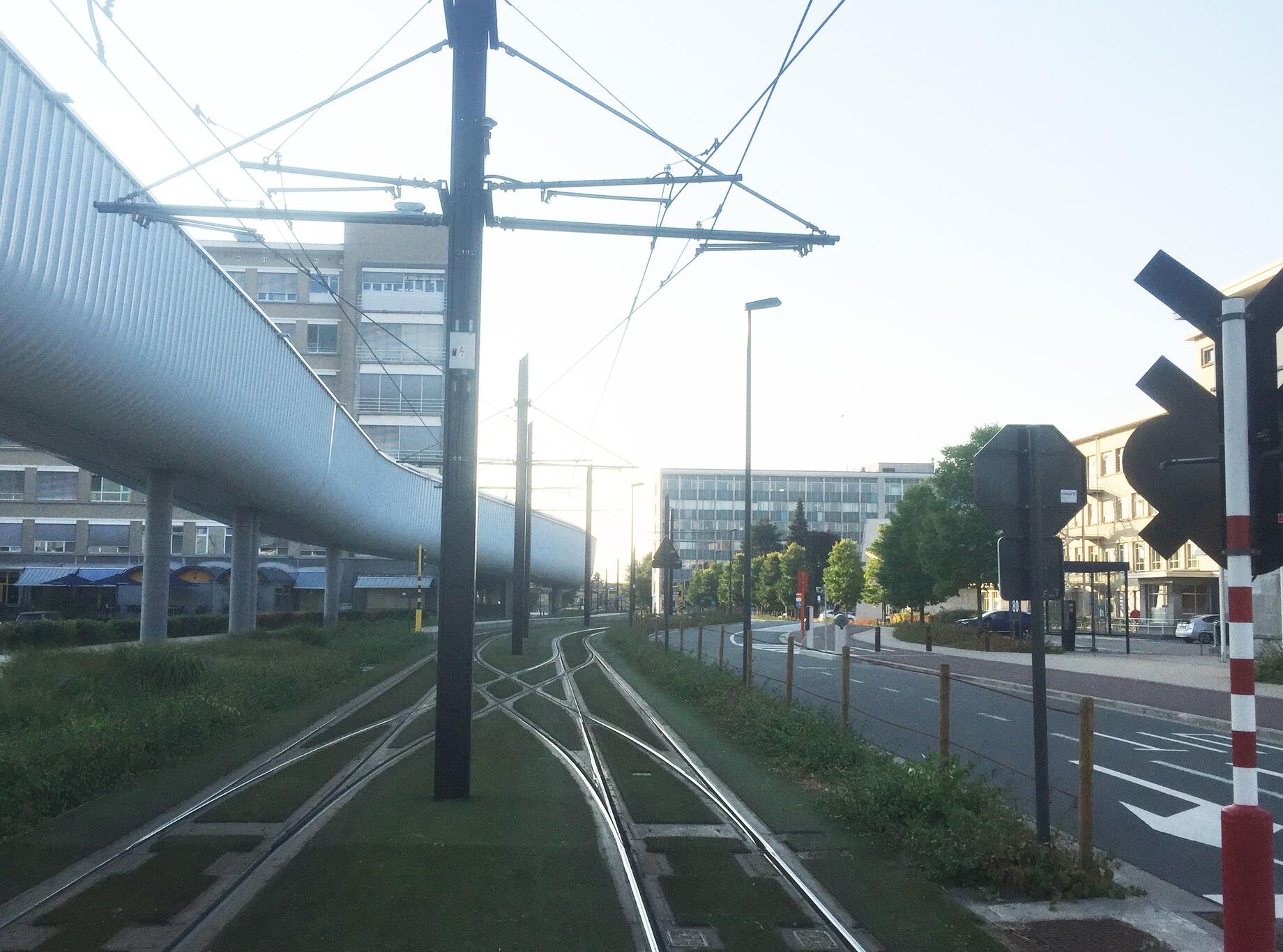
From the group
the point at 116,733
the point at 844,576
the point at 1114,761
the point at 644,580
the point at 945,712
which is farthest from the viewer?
the point at 644,580

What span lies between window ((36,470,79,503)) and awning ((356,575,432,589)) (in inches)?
676

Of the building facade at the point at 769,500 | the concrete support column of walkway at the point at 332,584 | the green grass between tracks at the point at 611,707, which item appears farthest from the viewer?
the building facade at the point at 769,500

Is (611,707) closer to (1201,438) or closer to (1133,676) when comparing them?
(1133,676)

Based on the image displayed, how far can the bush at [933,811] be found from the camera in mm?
7277

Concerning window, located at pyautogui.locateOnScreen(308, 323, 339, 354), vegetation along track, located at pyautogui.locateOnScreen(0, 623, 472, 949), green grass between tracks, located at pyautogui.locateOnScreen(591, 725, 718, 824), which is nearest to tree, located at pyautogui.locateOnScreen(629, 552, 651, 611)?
window, located at pyautogui.locateOnScreen(308, 323, 339, 354)

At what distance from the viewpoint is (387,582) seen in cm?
7262

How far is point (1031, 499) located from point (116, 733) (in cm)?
909

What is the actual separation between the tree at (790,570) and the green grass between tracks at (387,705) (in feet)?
256

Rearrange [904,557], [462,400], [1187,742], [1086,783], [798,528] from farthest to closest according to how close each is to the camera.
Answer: [798,528] → [904,557] → [1187,742] → [462,400] → [1086,783]

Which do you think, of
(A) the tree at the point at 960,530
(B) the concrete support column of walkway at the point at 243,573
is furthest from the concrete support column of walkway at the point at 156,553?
(A) the tree at the point at 960,530

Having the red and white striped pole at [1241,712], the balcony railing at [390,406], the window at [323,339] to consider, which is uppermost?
the window at [323,339]

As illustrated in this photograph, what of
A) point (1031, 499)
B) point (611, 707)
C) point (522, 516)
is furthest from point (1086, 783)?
point (522, 516)

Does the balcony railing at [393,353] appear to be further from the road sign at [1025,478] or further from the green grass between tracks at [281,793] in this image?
the road sign at [1025,478]

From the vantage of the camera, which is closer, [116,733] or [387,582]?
[116,733]
